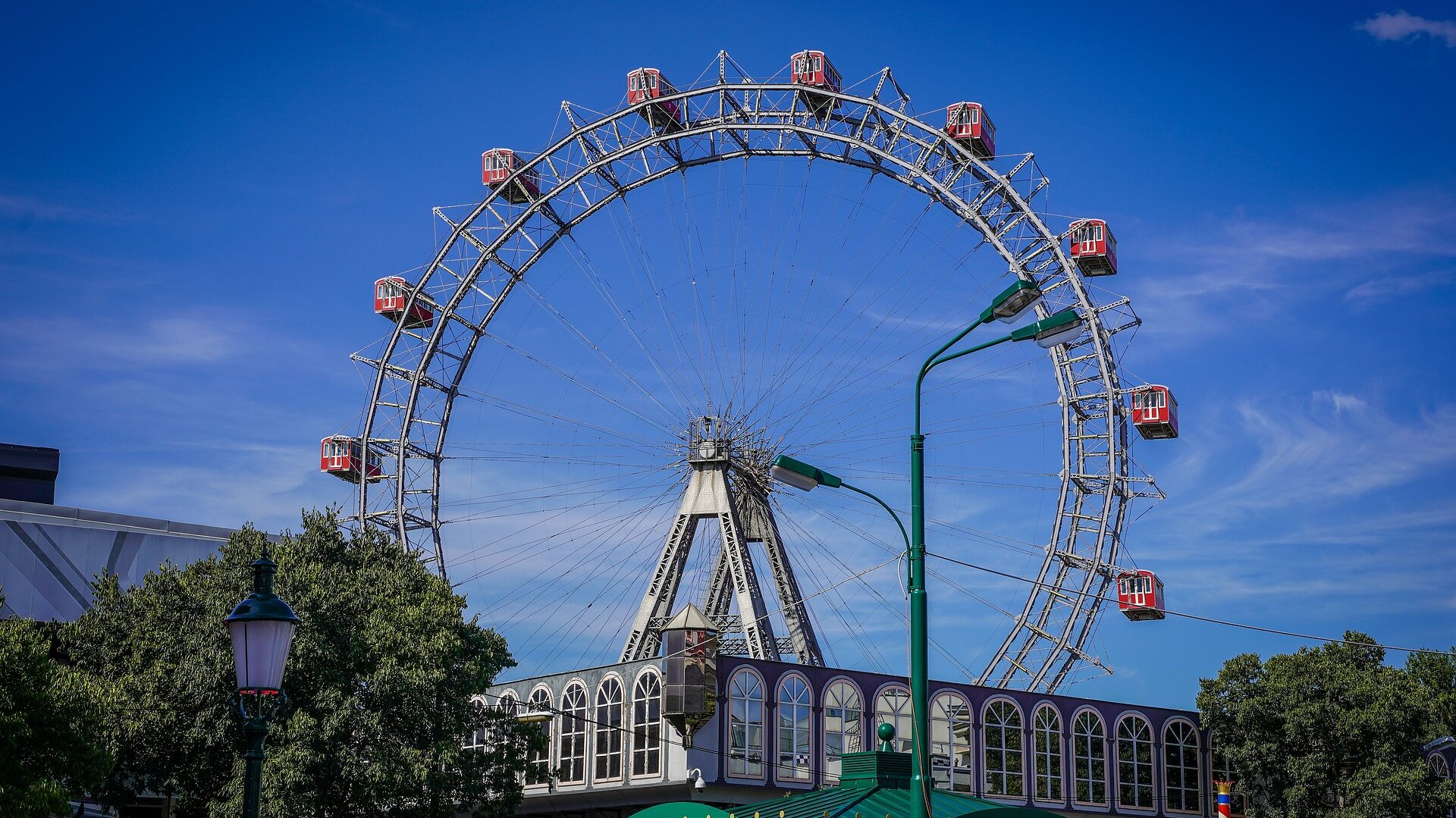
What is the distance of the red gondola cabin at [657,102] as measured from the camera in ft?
184

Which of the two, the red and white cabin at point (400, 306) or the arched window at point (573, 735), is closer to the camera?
the arched window at point (573, 735)

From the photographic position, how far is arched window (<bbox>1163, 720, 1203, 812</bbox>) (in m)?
52.2

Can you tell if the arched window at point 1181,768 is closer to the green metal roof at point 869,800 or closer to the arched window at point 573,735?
the arched window at point 573,735

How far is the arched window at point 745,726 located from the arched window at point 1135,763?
1371cm

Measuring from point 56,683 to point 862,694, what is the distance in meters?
25.2

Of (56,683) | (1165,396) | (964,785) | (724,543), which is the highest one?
(1165,396)

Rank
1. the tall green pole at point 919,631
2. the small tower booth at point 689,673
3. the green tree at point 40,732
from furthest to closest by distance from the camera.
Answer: the small tower booth at point 689,673, the green tree at point 40,732, the tall green pole at point 919,631

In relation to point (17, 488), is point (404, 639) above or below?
below

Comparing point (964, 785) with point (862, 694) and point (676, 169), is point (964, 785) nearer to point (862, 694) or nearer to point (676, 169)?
point (862, 694)

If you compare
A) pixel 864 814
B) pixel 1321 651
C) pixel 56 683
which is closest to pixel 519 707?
pixel 56 683

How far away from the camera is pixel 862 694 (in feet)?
158

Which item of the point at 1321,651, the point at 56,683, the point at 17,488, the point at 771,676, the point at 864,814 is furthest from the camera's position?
the point at 17,488

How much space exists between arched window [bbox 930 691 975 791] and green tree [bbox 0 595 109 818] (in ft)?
86.7

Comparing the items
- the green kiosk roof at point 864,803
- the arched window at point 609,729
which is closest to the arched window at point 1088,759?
the arched window at point 609,729
